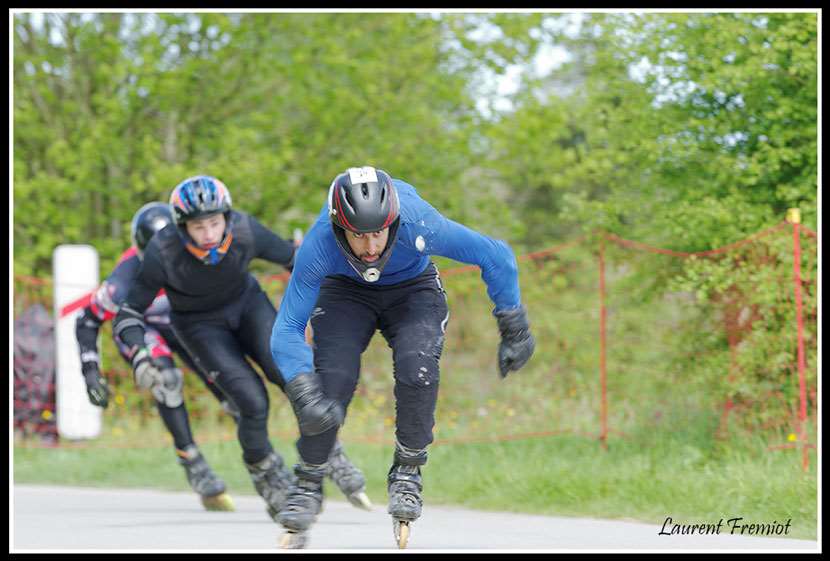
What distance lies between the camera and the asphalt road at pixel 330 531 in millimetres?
7082

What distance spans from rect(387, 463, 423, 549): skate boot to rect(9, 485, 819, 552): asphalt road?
0.41 metres

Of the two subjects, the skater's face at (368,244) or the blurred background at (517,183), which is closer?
the skater's face at (368,244)

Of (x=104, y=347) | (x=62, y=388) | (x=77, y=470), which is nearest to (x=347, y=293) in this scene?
(x=77, y=470)

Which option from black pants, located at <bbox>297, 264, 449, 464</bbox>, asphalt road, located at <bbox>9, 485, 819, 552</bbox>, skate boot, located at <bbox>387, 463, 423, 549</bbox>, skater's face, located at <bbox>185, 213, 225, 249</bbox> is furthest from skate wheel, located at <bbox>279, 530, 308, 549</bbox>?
skater's face, located at <bbox>185, 213, 225, 249</bbox>

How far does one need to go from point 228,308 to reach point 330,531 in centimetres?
174

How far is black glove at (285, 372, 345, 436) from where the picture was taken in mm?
6438

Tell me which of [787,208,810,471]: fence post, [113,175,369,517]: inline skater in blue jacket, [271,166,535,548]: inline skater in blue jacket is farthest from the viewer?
[787,208,810,471]: fence post

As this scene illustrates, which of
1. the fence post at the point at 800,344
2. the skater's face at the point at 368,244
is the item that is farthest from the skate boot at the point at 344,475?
the fence post at the point at 800,344

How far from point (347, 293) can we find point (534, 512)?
3.21 m

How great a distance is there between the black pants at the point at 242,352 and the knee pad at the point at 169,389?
829 mm

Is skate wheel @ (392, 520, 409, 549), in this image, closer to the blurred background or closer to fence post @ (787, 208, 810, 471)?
the blurred background

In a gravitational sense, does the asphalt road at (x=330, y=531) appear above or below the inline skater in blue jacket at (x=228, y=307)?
below

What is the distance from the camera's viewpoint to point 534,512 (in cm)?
934

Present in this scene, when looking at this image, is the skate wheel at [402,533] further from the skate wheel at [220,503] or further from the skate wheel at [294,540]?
the skate wheel at [220,503]
